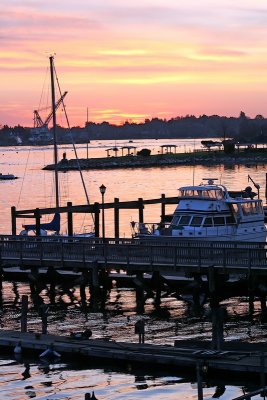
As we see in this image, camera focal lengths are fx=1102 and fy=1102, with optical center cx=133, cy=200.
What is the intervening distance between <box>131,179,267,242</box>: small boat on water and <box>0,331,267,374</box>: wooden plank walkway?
1520 centimetres

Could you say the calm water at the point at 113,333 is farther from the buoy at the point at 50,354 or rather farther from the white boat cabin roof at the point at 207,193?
the white boat cabin roof at the point at 207,193

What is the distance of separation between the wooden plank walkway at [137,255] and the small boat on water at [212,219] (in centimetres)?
318

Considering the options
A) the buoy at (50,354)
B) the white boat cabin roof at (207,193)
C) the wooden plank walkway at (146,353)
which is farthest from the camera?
the white boat cabin roof at (207,193)

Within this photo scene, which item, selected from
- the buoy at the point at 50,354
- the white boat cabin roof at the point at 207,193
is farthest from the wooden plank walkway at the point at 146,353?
the white boat cabin roof at the point at 207,193

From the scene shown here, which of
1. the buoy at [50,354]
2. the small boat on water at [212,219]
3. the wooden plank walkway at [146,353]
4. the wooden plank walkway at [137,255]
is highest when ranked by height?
the small boat on water at [212,219]

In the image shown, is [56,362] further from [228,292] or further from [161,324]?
[228,292]

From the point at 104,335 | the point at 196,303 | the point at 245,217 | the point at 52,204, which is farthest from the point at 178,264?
the point at 52,204

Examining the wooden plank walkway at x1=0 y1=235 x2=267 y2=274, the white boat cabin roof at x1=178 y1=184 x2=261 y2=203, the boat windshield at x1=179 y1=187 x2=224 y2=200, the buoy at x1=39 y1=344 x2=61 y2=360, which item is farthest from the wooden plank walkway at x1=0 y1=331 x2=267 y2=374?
the boat windshield at x1=179 y1=187 x2=224 y2=200

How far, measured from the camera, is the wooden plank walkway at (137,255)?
42.4m

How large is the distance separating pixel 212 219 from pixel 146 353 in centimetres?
1888

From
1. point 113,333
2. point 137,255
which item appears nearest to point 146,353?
point 113,333

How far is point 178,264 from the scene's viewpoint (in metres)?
43.6

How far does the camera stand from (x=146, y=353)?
33062mm

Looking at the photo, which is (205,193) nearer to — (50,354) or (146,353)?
(50,354)
